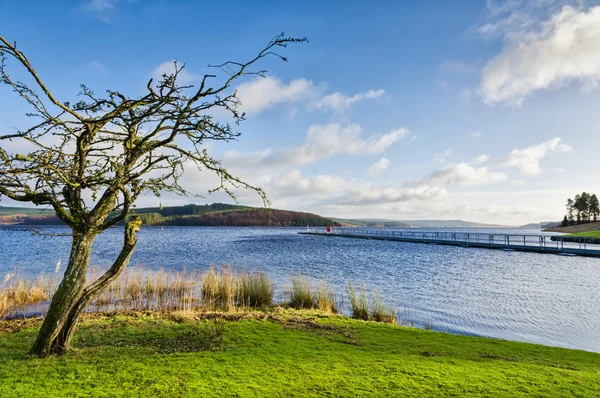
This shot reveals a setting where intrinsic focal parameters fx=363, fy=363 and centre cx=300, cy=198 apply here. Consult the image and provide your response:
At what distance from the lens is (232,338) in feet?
24.1

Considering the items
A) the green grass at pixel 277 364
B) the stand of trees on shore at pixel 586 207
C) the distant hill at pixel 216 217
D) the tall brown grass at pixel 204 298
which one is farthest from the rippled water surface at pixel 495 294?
the distant hill at pixel 216 217

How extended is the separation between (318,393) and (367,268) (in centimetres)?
2341

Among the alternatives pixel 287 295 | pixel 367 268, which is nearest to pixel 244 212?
pixel 367 268

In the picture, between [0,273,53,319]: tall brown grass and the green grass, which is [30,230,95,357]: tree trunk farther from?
[0,273,53,319]: tall brown grass

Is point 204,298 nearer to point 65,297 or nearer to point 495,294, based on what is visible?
point 65,297

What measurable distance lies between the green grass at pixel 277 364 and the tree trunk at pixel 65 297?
29 cm

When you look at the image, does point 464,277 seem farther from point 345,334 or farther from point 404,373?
point 404,373

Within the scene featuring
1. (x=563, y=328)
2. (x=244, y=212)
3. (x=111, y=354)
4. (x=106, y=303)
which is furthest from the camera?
(x=244, y=212)

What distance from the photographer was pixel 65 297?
5.77 m

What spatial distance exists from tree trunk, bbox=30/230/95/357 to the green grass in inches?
11.5

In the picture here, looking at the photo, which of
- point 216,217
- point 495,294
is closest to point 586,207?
point 495,294

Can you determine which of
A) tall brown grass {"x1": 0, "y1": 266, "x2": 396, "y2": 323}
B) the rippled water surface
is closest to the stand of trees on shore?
the rippled water surface

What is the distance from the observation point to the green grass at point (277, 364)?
467 cm

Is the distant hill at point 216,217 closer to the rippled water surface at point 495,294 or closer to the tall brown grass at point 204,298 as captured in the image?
the rippled water surface at point 495,294
